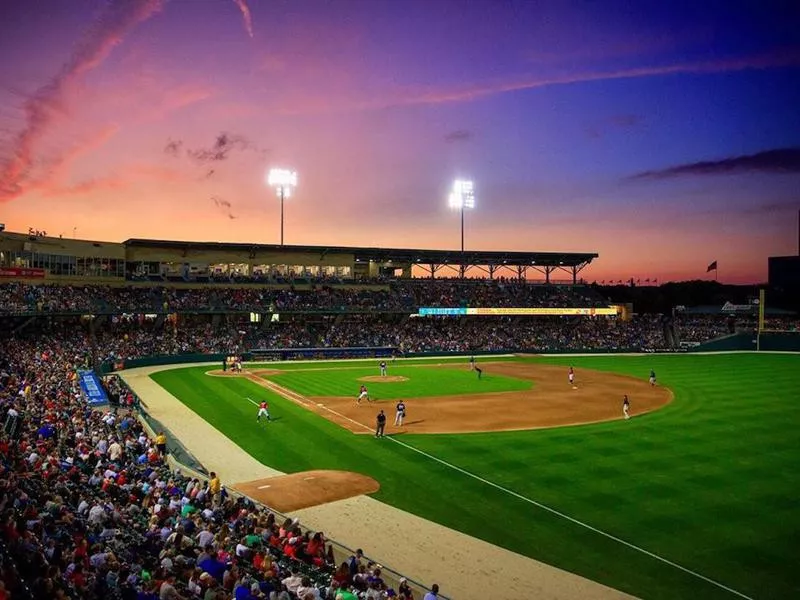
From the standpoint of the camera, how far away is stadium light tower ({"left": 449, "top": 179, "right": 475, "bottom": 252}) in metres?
66.9

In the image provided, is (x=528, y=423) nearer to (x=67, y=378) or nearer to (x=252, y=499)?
(x=252, y=499)

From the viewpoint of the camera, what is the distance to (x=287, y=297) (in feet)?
219

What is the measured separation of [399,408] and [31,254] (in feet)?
136

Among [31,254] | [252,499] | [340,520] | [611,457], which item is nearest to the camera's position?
[340,520]

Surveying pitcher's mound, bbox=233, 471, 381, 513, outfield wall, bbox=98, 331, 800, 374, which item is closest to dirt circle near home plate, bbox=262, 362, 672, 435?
pitcher's mound, bbox=233, 471, 381, 513

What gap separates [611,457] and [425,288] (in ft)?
180

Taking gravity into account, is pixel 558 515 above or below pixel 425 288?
below

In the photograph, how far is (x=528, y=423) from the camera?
27.5 meters

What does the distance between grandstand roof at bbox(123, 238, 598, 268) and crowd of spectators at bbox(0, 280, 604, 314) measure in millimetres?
3628

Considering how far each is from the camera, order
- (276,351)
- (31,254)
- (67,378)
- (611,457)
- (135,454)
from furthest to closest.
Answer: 1. (276,351)
2. (31,254)
3. (67,378)
4. (611,457)
5. (135,454)

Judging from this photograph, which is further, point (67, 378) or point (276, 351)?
point (276, 351)

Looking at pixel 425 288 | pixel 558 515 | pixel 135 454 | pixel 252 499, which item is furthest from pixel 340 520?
pixel 425 288

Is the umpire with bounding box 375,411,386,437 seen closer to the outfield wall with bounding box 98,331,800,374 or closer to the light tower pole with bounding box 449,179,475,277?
the outfield wall with bounding box 98,331,800,374

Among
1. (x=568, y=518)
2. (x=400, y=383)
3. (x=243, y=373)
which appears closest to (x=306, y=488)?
(x=568, y=518)
